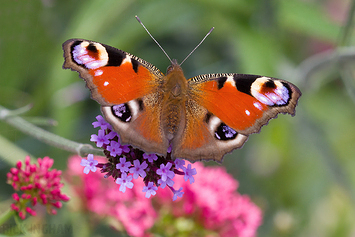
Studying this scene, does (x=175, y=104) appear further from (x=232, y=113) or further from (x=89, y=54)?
(x=89, y=54)

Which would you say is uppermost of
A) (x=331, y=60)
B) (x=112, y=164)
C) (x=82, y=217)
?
(x=331, y=60)

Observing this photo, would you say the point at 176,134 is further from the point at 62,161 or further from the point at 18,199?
the point at 62,161

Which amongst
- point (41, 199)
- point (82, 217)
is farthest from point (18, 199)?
point (82, 217)

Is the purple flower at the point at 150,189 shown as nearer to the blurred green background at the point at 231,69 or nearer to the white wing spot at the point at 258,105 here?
the white wing spot at the point at 258,105

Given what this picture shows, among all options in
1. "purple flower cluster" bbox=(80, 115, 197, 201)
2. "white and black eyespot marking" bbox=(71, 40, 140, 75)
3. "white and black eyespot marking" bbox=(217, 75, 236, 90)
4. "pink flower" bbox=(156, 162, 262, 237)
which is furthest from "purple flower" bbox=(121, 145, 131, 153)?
"pink flower" bbox=(156, 162, 262, 237)

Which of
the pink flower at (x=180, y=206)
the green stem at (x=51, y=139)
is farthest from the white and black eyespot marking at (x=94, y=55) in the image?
the pink flower at (x=180, y=206)

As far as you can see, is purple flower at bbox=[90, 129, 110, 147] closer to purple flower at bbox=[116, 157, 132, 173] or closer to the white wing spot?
purple flower at bbox=[116, 157, 132, 173]

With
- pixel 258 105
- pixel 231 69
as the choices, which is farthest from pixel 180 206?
pixel 231 69
